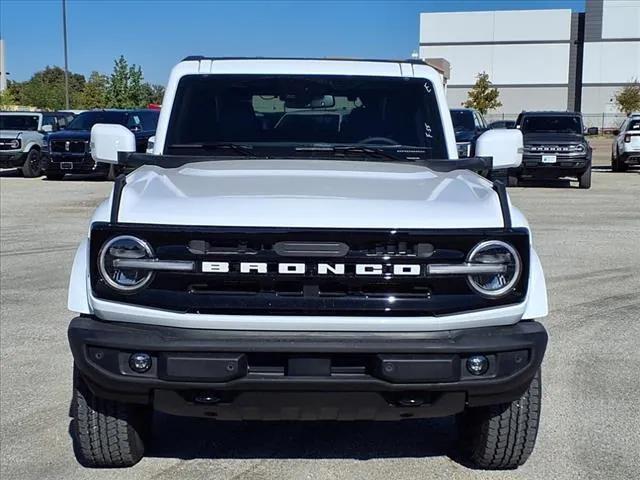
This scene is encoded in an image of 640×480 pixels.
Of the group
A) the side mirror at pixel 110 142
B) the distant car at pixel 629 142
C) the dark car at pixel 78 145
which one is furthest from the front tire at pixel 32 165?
the side mirror at pixel 110 142

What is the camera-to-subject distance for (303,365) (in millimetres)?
3402

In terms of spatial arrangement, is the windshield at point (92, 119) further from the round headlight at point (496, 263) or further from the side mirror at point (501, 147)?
the round headlight at point (496, 263)

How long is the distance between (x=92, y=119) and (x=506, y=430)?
66.4 feet

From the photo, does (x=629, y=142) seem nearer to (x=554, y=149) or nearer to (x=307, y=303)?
(x=554, y=149)

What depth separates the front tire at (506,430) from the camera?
3.93m

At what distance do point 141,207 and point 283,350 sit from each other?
2.74 feet

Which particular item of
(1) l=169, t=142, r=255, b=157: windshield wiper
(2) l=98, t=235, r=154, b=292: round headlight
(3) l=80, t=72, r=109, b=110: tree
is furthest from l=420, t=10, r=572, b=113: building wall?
(2) l=98, t=235, r=154, b=292: round headlight

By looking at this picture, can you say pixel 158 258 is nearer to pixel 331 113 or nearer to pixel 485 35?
pixel 331 113

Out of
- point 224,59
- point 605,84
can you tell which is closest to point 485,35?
point 605,84

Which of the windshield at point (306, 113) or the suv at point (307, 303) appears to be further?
the windshield at point (306, 113)

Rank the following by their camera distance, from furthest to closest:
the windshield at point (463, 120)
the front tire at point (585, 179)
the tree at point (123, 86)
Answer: the tree at point (123, 86), the windshield at point (463, 120), the front tire at point (585, 179)

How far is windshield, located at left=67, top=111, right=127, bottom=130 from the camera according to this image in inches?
852

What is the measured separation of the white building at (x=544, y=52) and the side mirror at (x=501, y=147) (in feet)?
260

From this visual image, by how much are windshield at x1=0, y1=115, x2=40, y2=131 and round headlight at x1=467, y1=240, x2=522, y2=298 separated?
2240 cm
